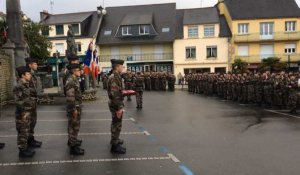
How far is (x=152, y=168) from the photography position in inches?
302

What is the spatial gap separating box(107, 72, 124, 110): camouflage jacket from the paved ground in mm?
981

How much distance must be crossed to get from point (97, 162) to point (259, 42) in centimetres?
4848

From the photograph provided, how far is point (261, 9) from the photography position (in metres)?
54.5

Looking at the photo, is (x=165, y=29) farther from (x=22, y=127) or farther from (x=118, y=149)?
(x=22, y=127)

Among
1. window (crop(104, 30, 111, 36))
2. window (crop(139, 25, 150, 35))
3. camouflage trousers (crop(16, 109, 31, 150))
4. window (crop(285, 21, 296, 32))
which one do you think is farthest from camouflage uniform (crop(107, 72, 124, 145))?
window (crop(104, 30, 111, 36))

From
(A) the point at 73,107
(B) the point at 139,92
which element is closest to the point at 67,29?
(B) the point at 139,92

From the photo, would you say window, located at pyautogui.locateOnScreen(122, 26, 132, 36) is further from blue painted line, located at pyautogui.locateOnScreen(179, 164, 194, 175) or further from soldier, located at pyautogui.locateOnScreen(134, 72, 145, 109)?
blue painted line, located at pyautogui.locateOnScreen(179, 164, 194, 175)

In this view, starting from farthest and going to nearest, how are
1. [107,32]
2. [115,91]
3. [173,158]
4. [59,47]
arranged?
[107,32], [59,47], [115,91], [173,158]

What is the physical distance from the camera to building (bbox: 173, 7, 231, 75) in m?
54.5

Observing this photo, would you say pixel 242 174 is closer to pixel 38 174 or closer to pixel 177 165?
pixel 177 165

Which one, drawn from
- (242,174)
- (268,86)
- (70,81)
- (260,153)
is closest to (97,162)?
(70,81)

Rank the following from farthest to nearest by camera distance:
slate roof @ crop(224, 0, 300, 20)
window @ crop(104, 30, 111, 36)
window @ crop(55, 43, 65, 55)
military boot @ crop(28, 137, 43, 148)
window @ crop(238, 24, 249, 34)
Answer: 1. window @ crop(104, 30, 111, 36)
2. window @ crop(55, 43, 65, 55)
3. window @ crop(238, 24, 249, 34)
4. slate roof @ crop(224, 0, 300, 20)
5. military boot @ crop(28, 137, 43, 148)

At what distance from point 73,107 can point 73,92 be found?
11.9 inches

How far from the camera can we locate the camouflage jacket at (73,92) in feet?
29.2
